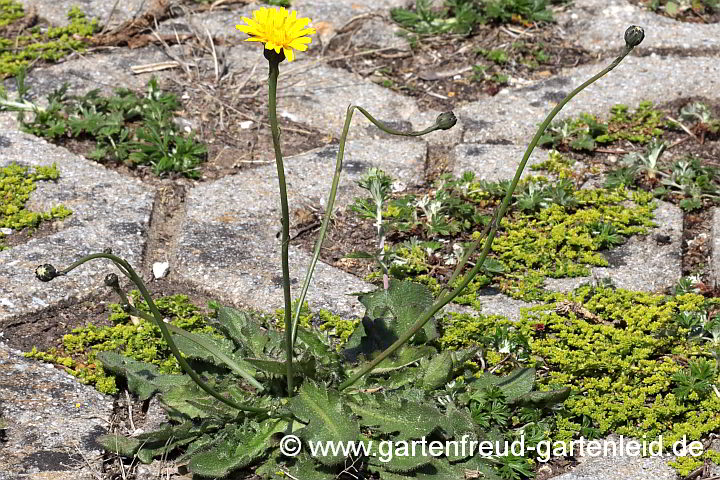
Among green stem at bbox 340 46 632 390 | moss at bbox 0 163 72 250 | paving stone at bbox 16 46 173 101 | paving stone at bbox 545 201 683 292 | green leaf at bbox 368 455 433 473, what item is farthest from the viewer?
paving stone at bbox 16 46 173 101

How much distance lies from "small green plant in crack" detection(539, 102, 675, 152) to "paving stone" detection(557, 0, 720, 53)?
0.49 metres

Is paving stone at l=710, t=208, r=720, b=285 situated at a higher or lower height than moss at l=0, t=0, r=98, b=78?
higher

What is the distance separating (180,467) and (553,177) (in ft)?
5.78

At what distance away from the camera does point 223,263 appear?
298 centimetres

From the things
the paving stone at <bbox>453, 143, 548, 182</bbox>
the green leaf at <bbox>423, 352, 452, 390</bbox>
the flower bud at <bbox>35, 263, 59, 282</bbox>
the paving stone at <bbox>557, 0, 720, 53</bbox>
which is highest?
the flower bud at <bbox>35, 263, 59, 282</bbox>

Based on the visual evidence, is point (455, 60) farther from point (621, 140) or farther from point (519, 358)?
point (519, 358)

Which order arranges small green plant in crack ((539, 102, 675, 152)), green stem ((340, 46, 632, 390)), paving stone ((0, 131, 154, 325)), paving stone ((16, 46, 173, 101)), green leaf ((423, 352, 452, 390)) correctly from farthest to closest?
paving stone ((16, 46, 173, 101))
small green plant in crack ((539, 102, 675, 152))
paving stone ((0, 131, 154, 325))
green leaf ((423, 352, 452, 390))
green stem ((340, 46, 632, 390))

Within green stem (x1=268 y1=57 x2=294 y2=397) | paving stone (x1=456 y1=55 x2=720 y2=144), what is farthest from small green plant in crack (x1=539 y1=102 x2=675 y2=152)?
green stem (x1=268 y1=57 x2=294 y2=397)

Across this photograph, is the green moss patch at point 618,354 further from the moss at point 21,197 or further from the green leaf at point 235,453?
the moss at point 21,197

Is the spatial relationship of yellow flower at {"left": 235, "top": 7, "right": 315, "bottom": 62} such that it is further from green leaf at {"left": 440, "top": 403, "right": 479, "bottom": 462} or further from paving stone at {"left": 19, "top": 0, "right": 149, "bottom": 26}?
paving stone at {"left": 19, "top": 0, "right": 149, "bottom": 26}

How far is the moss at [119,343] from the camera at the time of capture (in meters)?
2.56

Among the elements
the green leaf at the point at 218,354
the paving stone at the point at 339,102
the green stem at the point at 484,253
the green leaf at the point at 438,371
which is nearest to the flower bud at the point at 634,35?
the green stem at the point at 484,253

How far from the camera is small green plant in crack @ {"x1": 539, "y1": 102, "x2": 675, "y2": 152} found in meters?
3.61

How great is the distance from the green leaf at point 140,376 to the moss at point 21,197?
74cm
